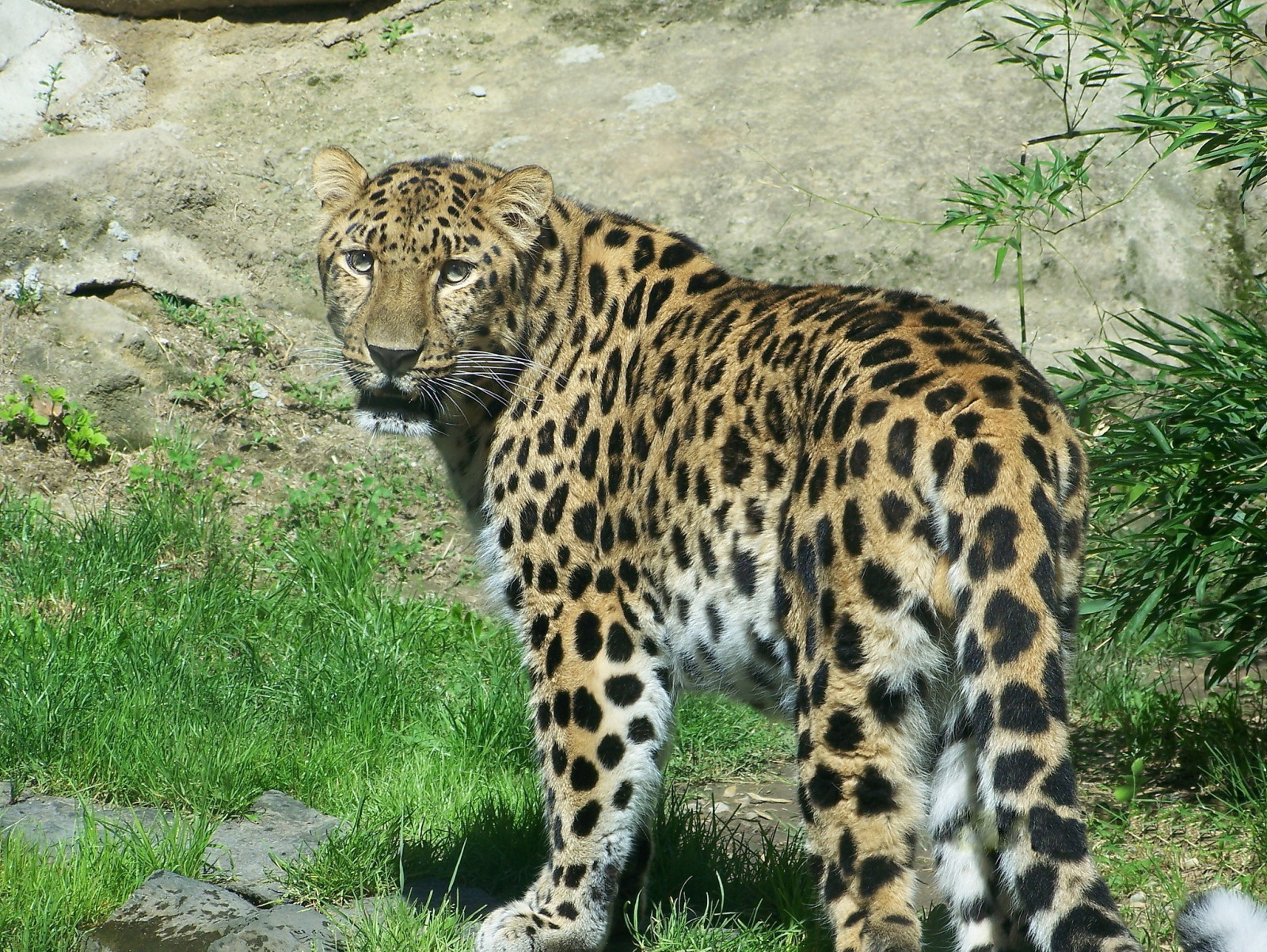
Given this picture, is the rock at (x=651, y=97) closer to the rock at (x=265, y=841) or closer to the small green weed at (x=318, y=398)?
the small green weed at (x=318, y=398)

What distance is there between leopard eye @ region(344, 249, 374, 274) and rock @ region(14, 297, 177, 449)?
432 cm

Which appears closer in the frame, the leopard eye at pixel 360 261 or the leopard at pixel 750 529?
the leopard at pixel 750 529

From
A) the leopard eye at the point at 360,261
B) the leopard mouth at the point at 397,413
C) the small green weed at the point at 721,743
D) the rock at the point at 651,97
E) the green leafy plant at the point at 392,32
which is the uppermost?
the green leafy plant at the point at 392,32

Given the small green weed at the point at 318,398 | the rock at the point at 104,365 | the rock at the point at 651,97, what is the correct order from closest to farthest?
the rock at the point at 104,365, the small green weed at the point at 318,398, the rock at the point at 651,97

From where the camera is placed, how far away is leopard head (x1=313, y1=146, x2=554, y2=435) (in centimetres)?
489

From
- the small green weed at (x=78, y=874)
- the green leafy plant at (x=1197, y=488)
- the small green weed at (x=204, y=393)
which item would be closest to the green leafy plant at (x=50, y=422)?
the small green weed at (x=204, y=393)

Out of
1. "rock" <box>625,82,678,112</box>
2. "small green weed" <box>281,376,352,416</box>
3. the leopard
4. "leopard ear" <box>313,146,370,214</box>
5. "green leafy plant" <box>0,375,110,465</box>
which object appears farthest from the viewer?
"rock" <box>625,82,678,112</box>

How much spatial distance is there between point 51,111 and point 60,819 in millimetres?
7005

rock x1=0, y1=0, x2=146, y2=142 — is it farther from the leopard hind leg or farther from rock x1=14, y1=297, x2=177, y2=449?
the leopard hind leg

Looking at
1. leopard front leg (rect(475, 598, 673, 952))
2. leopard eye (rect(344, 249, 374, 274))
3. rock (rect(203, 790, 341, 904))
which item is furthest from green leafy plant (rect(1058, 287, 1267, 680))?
rock (rect(203, 790, 341, 904))

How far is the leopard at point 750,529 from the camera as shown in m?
3.39

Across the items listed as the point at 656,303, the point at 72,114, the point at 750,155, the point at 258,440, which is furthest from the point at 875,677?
the point at 72,114

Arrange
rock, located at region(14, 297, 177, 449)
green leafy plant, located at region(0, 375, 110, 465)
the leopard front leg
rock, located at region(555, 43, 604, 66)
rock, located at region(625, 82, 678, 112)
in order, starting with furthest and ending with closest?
1. rock, located at region(555, 43, 604, 66)
2. rock, located at region(625, 82, 678, 112)
3. rock, located at region(14, 297, 177, 449)
4. green leafy plant, located at region(0, 375, 110, 465)
5. the leopard front leg

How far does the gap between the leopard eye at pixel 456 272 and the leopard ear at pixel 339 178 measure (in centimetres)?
60
